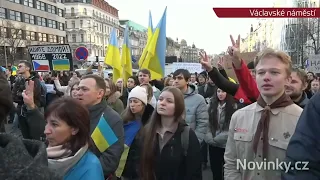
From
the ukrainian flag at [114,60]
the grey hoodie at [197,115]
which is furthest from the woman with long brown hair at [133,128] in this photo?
the ukrainian flag at [114,60]

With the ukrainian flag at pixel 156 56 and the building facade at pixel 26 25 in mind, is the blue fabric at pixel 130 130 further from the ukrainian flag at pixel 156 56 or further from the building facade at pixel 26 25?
the building facade at pixel 26 25

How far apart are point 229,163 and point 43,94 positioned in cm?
493

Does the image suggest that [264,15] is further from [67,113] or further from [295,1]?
[295,1]

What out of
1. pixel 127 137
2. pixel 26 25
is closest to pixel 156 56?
pixel 127 137

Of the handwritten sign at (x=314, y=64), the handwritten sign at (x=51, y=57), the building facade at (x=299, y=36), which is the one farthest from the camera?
the building facade at (x=299, y=36)

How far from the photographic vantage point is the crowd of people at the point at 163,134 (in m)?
1.32

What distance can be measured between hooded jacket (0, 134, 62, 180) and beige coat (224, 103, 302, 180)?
178 cm

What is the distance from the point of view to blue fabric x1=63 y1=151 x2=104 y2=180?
6.84 feet

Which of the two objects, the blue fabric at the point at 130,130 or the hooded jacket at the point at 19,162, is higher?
the hooded jacket at the point at 19,162

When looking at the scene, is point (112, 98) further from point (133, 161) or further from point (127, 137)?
point (133, 161)

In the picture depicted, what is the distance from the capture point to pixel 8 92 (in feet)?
3.62

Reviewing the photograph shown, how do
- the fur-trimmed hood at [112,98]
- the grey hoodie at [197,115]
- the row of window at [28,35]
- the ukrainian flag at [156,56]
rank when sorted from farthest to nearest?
the row of window at [28,35]
the ukrainian flag at [156,56]
the fur-trimmed hood at [112,98]
the grey hoodie at [197,115]

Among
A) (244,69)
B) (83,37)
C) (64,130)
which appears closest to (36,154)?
(64,130)

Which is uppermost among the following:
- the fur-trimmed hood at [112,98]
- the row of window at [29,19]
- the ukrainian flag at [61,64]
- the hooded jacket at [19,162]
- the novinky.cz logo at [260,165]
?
the row of window at [29,19]
